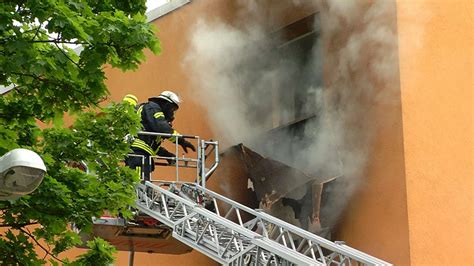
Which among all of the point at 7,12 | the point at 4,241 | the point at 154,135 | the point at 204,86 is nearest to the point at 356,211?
the point at 154,135

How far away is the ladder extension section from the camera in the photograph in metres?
10.2

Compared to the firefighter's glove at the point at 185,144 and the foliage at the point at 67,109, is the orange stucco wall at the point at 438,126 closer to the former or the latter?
the firefighter's glove at the point at 185,144

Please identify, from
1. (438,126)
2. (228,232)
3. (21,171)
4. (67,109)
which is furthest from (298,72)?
(21,171)

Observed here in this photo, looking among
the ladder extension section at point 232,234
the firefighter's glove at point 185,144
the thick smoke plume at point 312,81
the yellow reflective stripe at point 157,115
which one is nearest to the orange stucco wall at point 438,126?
the thick smoke plume at point 312,81

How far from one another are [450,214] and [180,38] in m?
5.39

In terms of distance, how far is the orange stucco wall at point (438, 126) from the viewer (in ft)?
37.3

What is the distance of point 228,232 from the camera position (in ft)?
36.3

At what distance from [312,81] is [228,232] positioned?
124 inches

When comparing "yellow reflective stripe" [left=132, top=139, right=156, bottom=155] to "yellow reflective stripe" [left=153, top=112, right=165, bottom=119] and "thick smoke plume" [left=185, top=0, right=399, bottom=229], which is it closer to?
"yellow reflective stripe" [left=153, top=112, right=165, bottom=119]

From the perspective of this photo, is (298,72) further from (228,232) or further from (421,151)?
(228,232)

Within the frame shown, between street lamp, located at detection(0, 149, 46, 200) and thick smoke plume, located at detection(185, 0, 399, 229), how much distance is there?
262 inches

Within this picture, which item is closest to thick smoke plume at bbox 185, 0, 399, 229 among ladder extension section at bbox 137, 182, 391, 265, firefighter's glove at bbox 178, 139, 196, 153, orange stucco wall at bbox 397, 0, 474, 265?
orange stucco wall at bbox 397, 0, 474, 265

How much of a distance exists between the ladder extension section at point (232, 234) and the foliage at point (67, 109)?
1.60 meters

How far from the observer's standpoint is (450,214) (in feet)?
37.9
